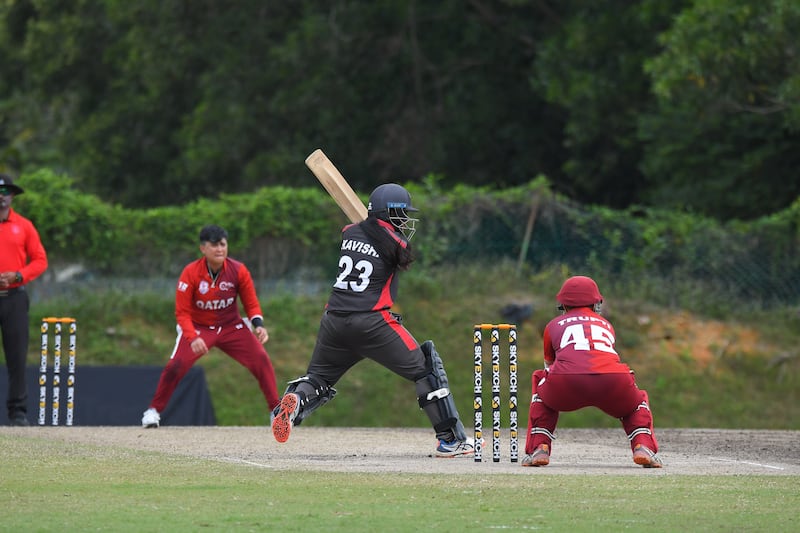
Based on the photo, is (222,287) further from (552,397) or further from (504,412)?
(504,412)

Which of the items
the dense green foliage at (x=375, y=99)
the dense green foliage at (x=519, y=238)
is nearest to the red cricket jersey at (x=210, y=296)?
the dense green foliage at (x=519, y=238)

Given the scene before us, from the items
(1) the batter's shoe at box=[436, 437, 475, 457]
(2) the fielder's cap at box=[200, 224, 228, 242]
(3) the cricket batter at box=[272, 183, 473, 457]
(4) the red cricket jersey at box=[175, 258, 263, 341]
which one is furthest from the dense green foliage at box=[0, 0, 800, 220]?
(3) the cricket batter at box=[272, 183, 473, 457]

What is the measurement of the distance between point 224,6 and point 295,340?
10687mm

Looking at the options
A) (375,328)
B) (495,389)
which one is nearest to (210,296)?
(375,328)

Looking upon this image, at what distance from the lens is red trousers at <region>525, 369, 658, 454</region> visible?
9.43 metres

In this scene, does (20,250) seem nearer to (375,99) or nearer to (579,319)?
(579,319)

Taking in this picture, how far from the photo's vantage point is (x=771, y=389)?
20.2m

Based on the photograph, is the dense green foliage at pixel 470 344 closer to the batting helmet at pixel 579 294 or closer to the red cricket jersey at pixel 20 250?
the red cricket jersey at pixel 20 250

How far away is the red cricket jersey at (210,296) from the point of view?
13852 millimetres

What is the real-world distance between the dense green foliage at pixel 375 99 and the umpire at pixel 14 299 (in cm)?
1358

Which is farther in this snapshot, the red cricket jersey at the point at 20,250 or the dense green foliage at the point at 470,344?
the dense green foliage at the point at 470,344

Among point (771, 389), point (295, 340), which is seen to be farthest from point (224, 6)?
point (771, 389)

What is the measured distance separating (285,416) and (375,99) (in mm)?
20286

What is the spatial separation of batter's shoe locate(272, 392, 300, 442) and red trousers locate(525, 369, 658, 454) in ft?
5.76
